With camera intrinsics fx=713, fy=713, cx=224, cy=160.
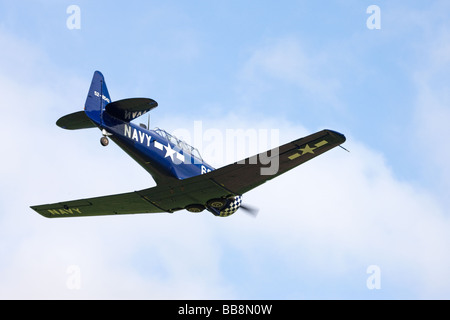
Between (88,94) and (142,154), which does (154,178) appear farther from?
(88,94)

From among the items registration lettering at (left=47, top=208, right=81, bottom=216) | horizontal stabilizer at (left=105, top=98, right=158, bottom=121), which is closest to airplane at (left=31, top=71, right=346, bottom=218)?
horizontal stabilizer at (left=105, top=98, right=158, bottom=121)

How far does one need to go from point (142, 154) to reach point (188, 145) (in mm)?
2028

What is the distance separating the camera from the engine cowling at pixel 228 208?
71.6ft

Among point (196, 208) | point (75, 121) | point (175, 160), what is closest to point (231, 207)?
point (196, 208)

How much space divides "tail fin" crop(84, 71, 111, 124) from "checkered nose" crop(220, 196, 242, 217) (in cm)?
484

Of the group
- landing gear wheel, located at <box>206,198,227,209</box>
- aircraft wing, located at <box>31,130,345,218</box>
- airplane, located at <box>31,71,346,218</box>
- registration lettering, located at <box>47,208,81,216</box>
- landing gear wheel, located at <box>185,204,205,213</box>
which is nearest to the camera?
aircraft wing, located at <box>31,130,345,218</box>

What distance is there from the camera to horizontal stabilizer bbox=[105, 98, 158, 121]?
19125 mm

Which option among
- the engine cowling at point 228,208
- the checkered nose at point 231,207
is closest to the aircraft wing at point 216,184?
the engine cowling at point 228,208

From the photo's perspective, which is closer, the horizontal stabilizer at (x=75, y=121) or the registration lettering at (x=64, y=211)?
the horizontal stabilizer at (x=75, y=121)

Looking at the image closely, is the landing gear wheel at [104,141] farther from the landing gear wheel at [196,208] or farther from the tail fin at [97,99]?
the landing gear wheel at [196,208]

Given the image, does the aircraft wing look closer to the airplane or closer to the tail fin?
the airplane
